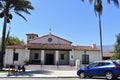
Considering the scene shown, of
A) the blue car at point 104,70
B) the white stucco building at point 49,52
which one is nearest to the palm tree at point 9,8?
the white stucco building at point 49,52

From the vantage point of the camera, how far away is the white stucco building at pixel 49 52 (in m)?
46.4

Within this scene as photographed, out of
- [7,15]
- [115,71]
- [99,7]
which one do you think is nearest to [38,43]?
[7,15]

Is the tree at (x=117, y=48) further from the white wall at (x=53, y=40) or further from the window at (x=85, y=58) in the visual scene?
the white wall at (x=53, y=40)

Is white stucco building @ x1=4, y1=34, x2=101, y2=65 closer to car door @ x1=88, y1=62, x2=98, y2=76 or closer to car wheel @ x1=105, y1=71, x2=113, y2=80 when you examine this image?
car door @ x1=88, y1=62, x2=98, y2=76

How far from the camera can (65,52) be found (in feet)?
162

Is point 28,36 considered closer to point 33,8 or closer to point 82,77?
point 33,8

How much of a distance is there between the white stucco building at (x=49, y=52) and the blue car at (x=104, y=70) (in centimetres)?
2314

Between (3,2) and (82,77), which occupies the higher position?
(3,2)

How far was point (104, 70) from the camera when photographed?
2186cm

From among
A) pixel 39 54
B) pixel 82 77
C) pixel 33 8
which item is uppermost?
pixel 33 8

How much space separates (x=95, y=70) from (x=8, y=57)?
27.5m

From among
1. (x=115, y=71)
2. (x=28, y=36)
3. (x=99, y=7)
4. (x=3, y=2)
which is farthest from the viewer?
(x=28, y=36)

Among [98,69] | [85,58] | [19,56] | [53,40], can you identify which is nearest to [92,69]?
[98,69]

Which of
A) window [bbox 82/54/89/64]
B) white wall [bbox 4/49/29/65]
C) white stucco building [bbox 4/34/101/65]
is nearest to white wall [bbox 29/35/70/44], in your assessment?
white stucco building [bbox 4/34/101/65]
